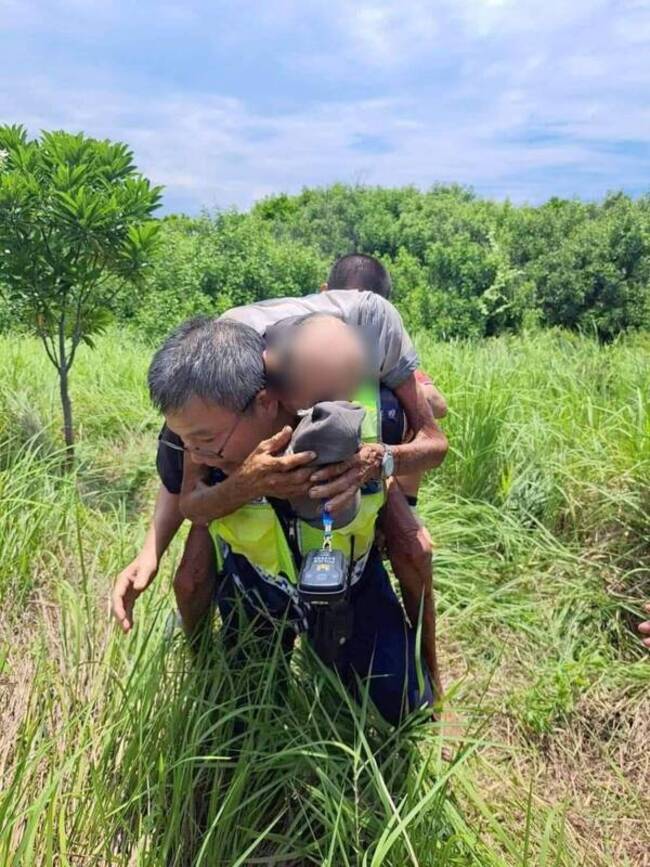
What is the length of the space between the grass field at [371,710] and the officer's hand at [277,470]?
587 millimetres

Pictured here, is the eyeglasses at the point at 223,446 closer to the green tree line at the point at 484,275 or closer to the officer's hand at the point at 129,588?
the officer's hand at the point at 129,588

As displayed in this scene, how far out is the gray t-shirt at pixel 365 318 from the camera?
4.76 ft

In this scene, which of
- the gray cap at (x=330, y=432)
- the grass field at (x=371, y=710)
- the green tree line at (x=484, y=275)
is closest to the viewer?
the gray cap at (x=330, y=432)

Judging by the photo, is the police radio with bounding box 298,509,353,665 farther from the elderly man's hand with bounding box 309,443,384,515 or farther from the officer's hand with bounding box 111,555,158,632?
the officer's hand with bounding box 111,555,158,632

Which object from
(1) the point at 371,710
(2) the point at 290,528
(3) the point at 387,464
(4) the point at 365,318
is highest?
(4) the point at 365,318

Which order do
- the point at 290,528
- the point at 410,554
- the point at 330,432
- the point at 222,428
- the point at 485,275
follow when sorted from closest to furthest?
the point at 330,432 < the point at 222,428 < the point at 290,528 < the point at 410,554 < the point at 485,275

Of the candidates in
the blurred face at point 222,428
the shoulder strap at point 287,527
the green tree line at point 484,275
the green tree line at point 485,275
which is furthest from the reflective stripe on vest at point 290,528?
the green tree line at point 485,275

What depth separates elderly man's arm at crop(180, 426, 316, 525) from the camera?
127 centimetres

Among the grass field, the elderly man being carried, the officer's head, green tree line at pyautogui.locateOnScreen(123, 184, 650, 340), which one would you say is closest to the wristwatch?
the elderly man being carried

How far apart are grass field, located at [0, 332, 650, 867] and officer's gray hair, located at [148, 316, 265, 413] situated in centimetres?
74

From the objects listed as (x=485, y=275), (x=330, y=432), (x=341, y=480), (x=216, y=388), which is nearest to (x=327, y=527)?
(x=341, y=480)

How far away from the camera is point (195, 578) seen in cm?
168

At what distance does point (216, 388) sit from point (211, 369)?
0.03m

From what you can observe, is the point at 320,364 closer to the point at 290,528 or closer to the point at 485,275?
the point at 290,528
